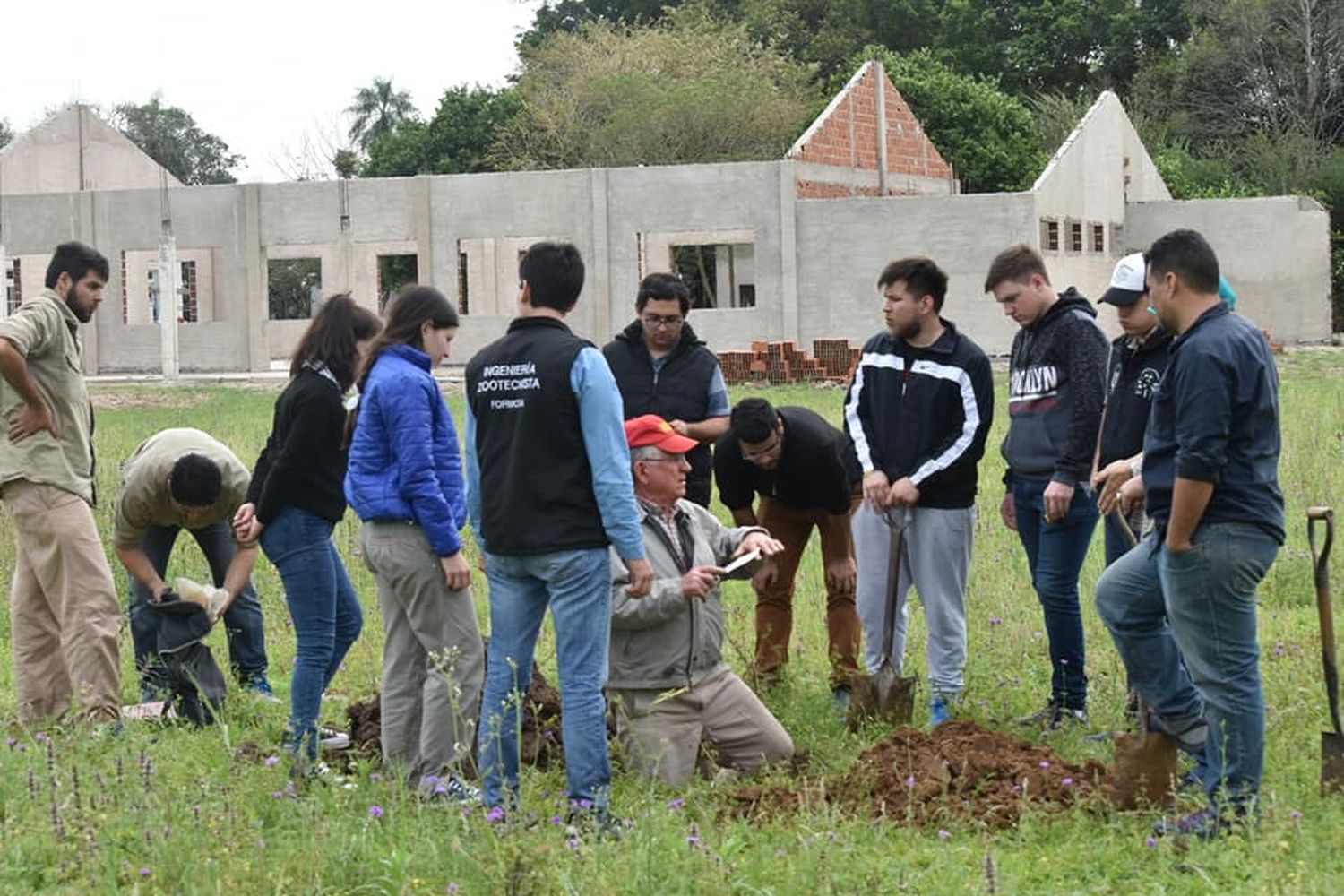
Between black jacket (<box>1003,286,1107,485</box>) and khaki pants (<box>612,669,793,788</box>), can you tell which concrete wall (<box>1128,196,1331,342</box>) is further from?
khaki pants (<box>612,669,793,788</box>)

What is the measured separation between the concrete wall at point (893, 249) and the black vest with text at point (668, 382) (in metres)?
26.8

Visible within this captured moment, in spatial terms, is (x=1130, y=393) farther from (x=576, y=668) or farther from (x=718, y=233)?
(x=718, y=233)

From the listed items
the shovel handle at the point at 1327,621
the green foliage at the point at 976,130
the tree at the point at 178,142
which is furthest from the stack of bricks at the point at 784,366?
the tree at the point at 178,142

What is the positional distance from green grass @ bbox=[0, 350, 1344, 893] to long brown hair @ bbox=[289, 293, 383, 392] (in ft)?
5.10

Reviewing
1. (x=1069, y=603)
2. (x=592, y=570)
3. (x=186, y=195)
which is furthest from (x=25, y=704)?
(x=186, y=195)

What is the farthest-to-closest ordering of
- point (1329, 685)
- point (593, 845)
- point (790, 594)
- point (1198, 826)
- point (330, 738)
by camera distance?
point (790, 594) → point (330, 738) → point (1329, 685) → point (1198, 826) → point (593, 845)

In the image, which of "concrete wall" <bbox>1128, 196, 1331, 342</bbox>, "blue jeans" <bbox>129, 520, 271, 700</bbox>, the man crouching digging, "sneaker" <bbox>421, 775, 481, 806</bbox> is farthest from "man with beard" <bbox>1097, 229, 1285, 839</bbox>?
"concrete wall" <bbox>1128, 196, 1331, 342</bbox>

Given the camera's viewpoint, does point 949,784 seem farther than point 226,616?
No

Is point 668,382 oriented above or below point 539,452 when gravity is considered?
above

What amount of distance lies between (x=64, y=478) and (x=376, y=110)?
269 ft

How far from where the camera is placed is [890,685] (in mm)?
7598

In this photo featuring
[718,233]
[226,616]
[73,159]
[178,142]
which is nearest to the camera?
[226,616]

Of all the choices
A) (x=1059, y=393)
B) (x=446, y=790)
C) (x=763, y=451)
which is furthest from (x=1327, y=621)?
(x=446, y=790)

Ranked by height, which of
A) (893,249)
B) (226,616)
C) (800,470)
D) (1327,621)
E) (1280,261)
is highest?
(893,249)
